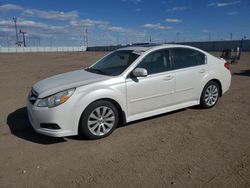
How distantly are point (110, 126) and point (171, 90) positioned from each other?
1536 millimetres

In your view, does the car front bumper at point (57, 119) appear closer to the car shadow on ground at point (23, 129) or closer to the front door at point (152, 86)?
the car shadow on ground at point (23, 129)

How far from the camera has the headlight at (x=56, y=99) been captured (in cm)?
362

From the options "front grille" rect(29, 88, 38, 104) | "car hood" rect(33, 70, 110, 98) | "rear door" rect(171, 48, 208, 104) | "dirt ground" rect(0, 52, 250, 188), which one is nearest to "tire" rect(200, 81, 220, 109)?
"rear door" rect(171, 48, 208, 104)

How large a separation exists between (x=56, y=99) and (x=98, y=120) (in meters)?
0.80

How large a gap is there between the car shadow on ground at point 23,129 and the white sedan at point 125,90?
0.29 m

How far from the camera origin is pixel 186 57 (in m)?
5.09

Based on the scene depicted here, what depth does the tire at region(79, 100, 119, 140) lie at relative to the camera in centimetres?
378

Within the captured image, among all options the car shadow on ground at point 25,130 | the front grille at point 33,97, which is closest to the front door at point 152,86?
the car shadow on ground at point 25,130

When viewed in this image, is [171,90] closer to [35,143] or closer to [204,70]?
[204,70]

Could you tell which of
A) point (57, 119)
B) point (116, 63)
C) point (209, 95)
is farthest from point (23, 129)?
point (209, 95)

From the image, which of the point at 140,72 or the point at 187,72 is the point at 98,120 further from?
the point at 187,72

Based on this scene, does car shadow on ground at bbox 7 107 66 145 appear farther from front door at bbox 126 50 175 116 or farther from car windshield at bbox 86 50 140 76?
car windshield at bbox 86 50 140 76

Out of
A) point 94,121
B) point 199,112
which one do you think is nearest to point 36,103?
point 94,121

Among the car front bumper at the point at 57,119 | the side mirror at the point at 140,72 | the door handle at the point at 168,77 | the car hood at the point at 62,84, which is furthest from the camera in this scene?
the door handle at the point at 168,77
